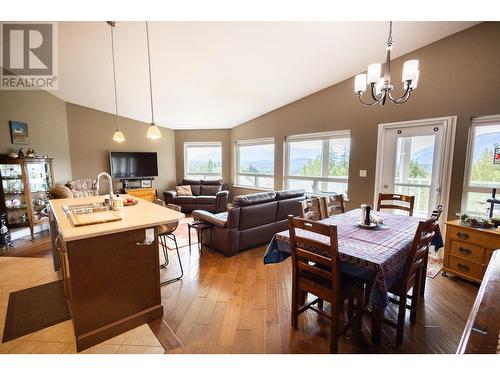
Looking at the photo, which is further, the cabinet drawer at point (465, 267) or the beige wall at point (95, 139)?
the beige wall at point (95, 139)

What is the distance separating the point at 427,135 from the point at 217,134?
17.2 feet

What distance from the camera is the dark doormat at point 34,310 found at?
1.87 metres

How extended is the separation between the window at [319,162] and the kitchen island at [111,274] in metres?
3.58

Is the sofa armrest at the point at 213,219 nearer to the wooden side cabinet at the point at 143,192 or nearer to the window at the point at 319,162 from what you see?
the window at the point at 319,162

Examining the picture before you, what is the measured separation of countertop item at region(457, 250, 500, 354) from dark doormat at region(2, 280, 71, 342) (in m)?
2.71

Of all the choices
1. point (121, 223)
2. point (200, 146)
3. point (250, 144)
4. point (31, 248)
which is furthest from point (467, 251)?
point (200, 146)

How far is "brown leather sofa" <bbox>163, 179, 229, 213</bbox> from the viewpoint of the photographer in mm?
5902

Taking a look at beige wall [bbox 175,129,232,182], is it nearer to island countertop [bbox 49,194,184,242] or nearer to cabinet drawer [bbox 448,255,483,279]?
island countertop [bbox 49,194,184,242]

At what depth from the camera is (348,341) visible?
1.72 meters

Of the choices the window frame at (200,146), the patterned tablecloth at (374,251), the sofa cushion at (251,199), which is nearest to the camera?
the patterned tablecloth at (374,251)

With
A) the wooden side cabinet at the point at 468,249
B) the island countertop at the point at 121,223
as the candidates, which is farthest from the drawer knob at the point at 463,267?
the island countertop at the point at 121,223

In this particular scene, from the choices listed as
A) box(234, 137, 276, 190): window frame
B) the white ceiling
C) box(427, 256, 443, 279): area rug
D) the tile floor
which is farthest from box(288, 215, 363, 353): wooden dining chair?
box(234, 137, 276, 190): window frame

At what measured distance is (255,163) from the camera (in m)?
6.37

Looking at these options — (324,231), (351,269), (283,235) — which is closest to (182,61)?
(283,235)
